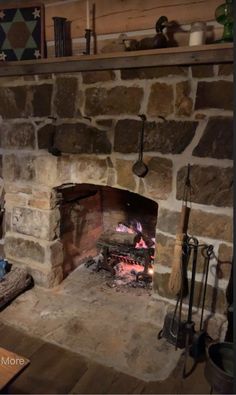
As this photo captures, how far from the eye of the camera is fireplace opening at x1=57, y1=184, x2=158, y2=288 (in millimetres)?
2441

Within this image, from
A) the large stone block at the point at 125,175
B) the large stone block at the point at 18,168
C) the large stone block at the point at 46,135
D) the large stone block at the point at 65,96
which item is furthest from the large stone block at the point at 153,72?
the large stone block at the point at 18,168

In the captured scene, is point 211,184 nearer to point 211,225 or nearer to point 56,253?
point 211,225

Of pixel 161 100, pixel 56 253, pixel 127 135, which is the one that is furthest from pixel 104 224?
pixel 161 100

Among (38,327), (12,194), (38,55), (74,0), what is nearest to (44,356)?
(38,327)

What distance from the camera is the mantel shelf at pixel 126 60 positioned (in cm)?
156

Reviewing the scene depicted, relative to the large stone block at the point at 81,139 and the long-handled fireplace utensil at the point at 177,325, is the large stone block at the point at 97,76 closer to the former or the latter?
the large stone block at the point at 81,139

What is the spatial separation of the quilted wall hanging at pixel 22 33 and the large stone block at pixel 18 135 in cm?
42

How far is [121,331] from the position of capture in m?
1.93

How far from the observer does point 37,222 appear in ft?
7.50

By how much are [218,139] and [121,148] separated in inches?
21.2

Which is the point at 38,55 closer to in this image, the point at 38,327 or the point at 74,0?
the point at 74,0

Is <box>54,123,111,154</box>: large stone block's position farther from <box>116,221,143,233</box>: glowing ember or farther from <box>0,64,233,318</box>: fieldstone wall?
<box>116,221,143,233</box>: glowing ember

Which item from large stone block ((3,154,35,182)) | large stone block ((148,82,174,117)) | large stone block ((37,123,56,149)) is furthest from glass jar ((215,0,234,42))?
large stone block ((3,154,35,182))

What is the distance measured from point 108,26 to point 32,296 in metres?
1.73
